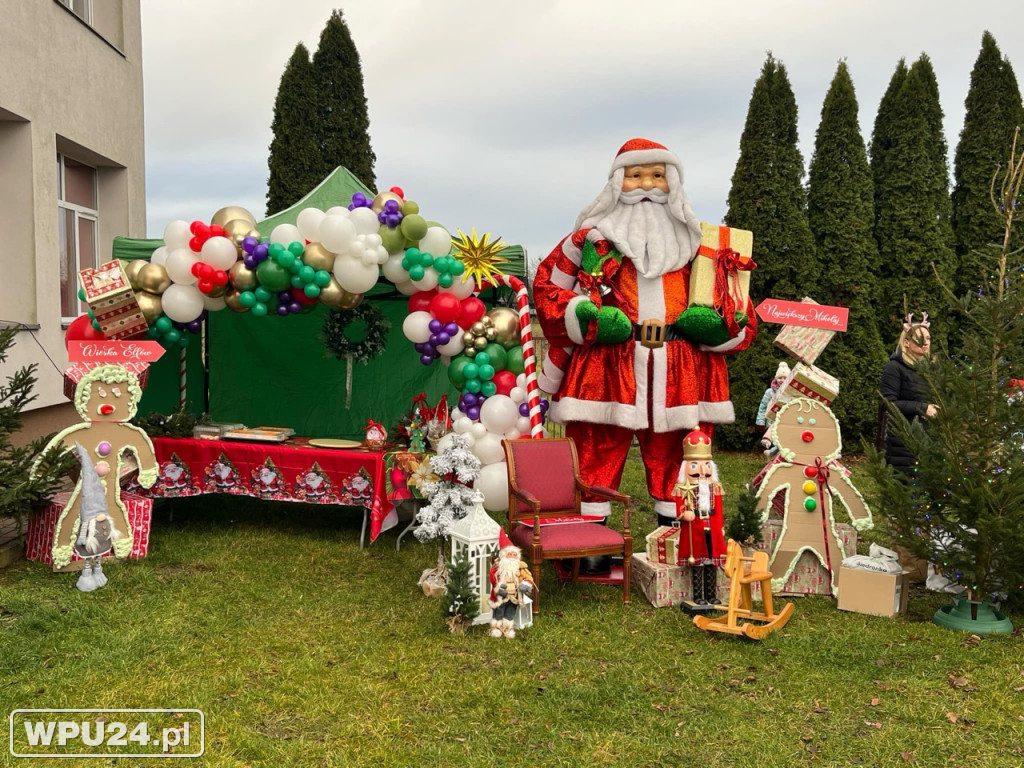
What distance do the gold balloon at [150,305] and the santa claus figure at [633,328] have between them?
2.71 metres

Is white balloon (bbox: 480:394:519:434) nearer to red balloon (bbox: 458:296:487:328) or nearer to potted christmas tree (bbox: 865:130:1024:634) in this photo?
red balloon (bbox: 458:296:487:328)

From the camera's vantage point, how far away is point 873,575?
494 cm

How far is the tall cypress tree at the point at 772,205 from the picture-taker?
1014 cm

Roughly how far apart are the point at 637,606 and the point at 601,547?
1.54ft

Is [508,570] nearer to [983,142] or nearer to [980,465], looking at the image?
[980,465]

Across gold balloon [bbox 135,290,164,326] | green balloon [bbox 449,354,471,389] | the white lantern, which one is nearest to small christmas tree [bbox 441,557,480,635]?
the white lantern

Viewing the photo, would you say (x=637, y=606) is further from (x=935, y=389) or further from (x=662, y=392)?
(x=935, y=389)

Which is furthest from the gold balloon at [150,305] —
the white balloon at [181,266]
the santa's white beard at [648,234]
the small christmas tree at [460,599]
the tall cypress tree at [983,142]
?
the tall cypress tree at [983,142]

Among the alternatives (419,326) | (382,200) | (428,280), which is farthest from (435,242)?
(419,326)

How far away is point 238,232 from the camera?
19.4 feet

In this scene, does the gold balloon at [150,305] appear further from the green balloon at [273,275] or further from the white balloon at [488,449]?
the white balloon at [488,449]

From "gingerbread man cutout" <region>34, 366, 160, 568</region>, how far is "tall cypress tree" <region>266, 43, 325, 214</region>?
686 centimetres

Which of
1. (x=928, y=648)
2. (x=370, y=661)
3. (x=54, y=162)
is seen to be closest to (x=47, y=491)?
(x=370, y=661)

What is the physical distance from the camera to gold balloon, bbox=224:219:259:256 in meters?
5.87
